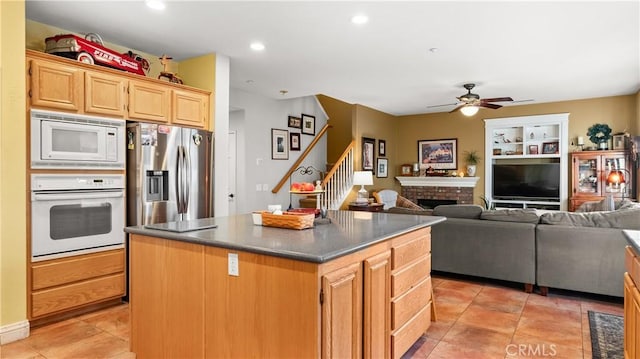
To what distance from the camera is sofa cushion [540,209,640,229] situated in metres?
3.63

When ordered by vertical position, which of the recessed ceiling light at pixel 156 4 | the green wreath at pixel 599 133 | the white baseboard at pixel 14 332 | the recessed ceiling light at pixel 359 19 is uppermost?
the recessed ceiling light at pixel 359 19

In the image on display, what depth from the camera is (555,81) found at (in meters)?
5.99

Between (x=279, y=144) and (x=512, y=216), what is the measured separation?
4.23m

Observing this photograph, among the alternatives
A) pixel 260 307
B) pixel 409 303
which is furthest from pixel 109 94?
pixel 409 303

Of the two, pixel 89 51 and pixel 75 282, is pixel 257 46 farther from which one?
pixel 75 282

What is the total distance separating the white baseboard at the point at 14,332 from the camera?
9.41 feet

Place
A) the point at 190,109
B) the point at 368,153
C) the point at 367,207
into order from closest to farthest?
the point at 190,109 < the point at 367,207 < the point at 368,153

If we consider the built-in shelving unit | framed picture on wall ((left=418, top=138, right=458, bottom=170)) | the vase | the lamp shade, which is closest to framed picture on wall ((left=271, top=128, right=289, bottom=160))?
the lamp shade

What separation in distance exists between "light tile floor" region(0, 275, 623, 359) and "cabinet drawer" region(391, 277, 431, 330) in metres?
0.33

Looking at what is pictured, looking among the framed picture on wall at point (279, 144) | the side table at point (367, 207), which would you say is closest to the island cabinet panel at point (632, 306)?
the side table at point (367, 207)

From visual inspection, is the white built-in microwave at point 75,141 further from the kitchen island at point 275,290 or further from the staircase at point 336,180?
the staircase at point 336,180

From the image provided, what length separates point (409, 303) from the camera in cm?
258

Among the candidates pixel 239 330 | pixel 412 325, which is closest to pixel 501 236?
pixel 412 325

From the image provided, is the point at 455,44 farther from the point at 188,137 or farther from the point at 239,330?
the point at 239,330
